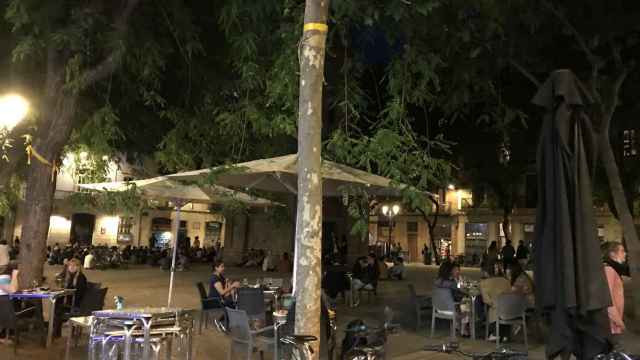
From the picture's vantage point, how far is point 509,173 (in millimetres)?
28000

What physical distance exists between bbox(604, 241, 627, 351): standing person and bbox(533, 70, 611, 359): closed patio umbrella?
97 cm

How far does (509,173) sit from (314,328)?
2543 cm

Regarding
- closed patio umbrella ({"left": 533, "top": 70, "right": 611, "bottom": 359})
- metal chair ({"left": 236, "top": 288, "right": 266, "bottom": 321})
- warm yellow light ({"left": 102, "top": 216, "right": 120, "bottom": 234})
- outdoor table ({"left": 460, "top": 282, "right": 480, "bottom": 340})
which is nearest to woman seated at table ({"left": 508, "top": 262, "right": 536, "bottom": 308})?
outdoor table ({"left": 460, "top": 282, "right": 480, "bottom": 340})

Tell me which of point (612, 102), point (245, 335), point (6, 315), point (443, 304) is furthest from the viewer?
point (612, 102)

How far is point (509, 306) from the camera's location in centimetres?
885

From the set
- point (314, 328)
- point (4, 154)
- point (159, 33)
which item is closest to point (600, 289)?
point (314, 328)

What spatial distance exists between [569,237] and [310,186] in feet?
6.72

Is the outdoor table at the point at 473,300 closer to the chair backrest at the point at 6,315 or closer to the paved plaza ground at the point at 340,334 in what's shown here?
the paved plaza ground at the point at 340,334

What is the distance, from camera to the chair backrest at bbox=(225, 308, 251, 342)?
5.90m

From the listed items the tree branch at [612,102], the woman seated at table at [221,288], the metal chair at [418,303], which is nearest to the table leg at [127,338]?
the woman seated at table at [221,288]

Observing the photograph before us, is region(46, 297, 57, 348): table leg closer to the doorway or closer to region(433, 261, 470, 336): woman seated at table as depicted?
region(433, 261, 470, 336): woman seated at table

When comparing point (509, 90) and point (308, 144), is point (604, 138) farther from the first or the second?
point (308, 144)

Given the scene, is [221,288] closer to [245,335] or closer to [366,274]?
[245,335]

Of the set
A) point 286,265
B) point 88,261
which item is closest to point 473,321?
point 286,265
